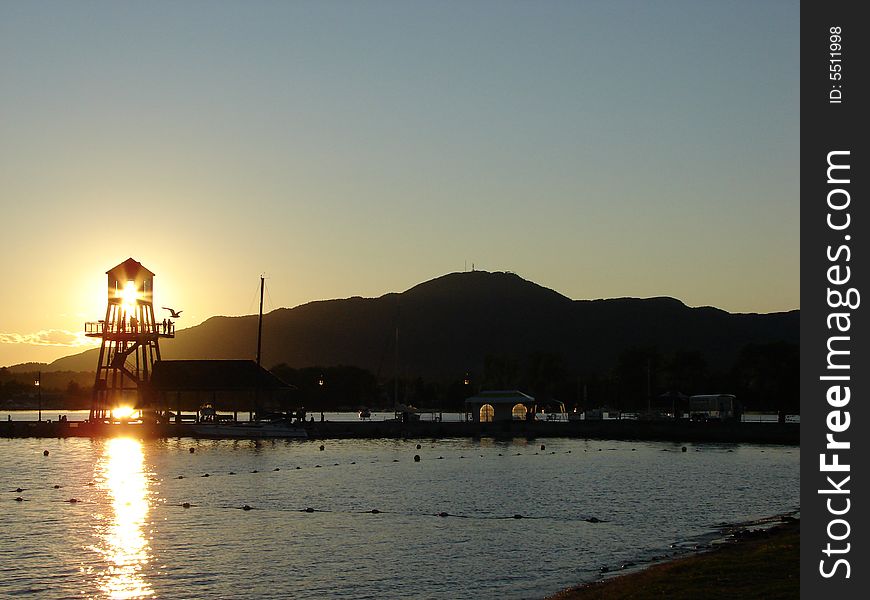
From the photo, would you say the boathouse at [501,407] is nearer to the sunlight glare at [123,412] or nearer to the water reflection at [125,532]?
the sunlight glare at [123,412]

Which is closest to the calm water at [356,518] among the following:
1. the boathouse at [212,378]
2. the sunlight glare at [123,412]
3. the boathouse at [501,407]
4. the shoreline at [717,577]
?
the shoreline at [717,577]

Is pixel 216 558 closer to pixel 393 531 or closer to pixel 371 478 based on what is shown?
pixel 393 531

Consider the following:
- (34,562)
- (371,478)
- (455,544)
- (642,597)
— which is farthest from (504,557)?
(371,478)

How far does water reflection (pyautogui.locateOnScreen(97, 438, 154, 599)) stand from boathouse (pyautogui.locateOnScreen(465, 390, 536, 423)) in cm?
5083

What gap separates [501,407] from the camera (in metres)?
121

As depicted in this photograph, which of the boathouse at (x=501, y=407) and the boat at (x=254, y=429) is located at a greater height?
the boathouse at (x=501, y=407)

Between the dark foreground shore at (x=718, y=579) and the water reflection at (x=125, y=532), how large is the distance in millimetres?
13017

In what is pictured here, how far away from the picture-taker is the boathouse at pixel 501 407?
397ft

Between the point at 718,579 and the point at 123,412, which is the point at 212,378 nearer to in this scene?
the point at 123,412

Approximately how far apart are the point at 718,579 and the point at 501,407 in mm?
97302

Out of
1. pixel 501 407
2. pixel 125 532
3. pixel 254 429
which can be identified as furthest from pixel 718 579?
pixel 501 407

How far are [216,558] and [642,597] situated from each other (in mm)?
17007

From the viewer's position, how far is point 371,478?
6650 centimetres
